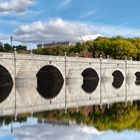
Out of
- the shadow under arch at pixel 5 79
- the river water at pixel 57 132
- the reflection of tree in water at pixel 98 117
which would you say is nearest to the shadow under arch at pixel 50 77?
the shadow under arch at pixel 5 79

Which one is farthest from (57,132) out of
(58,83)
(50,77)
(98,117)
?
(50,77)

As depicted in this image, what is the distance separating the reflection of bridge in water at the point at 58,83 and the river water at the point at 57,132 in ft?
19.9

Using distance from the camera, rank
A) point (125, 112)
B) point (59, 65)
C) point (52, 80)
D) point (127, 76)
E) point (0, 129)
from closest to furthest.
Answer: point (0, 129)
point (125, 112)
point (59, 65)
point (52, 80)
point (127, 76)

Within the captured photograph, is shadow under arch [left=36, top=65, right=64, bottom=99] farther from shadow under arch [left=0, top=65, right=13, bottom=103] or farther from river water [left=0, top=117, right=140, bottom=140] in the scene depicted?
river water [left=0, top=117, right=140, bottom=140]

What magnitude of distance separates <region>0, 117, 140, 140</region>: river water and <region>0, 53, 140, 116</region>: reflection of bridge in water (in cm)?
607

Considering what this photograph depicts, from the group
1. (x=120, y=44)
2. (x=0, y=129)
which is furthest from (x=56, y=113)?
(x=120, y=44)

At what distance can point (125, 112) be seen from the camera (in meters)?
29.8

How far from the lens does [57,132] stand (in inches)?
834

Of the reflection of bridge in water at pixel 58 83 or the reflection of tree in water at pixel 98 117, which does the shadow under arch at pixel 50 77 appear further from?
the reflection of tree in water at pixel 98 117

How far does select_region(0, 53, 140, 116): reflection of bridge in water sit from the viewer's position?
3634 centimetres

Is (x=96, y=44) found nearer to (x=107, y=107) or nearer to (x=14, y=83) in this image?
(x=14, y=83)

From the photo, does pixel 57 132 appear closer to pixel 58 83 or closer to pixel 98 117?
pixel 98 117

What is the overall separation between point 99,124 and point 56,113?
5.45 metres

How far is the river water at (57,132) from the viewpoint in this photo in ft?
64.6
